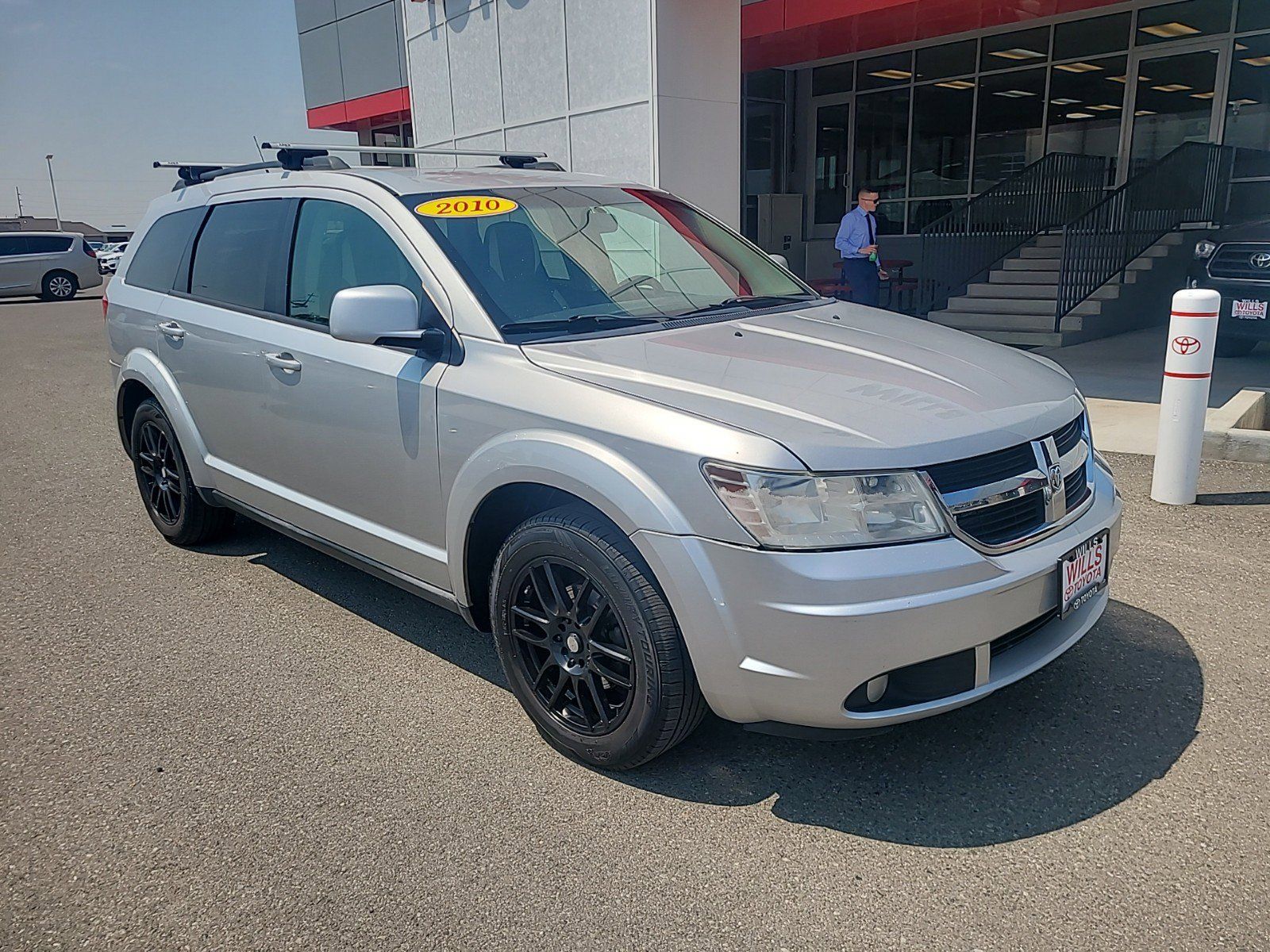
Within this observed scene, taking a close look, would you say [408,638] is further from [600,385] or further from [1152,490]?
[1152,490]

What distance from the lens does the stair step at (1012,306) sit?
467 inches

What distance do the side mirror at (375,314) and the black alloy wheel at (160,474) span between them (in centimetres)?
227

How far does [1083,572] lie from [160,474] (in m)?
4.53

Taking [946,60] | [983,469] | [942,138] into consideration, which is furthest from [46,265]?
[983,469]

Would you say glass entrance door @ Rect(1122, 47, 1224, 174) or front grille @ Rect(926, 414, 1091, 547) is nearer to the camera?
front grille @ Rect(926, 414, 1091, 547)

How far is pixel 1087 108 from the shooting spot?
50.3 ft

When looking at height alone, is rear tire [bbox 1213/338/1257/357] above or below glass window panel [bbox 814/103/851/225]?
below

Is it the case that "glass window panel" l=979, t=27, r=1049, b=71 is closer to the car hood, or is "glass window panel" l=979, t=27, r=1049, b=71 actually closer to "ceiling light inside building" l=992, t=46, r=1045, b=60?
"ceiling light inside building" l=992, t=46, r=1045, b=60

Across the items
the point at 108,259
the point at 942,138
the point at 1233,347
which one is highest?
the point at 942,138

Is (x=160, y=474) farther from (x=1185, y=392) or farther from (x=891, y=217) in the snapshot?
(x=891, y=217)

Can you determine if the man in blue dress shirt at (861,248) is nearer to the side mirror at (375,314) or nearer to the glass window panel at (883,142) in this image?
the glass window panel at (883,142)

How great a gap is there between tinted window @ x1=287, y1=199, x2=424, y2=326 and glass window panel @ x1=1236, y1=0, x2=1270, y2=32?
14736 mm

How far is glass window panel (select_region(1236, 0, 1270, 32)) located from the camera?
44.4 feet

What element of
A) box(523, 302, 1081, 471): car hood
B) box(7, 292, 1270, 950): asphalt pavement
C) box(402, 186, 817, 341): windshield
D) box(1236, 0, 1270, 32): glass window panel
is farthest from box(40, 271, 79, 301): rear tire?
box(523, 302, 1081, 471): car hood
